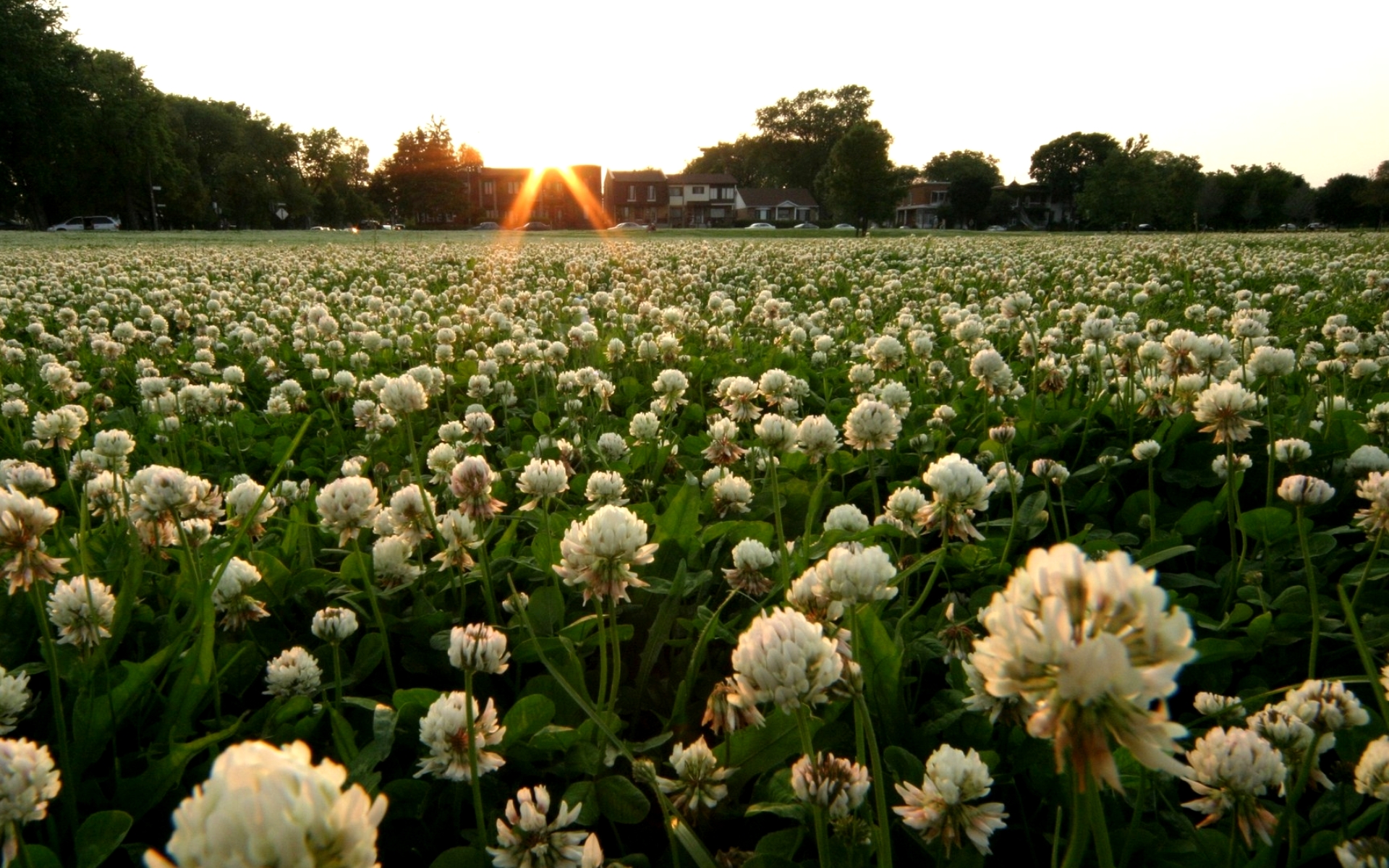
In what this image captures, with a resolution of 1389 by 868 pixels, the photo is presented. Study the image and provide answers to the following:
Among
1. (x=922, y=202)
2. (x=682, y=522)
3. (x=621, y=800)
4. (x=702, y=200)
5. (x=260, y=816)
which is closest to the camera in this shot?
(x=260, y=816)

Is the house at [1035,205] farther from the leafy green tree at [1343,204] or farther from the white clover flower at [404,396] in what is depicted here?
the white clover flower at [404,396]

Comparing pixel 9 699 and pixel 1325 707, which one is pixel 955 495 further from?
pixel 9 699

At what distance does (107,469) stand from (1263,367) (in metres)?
3.09

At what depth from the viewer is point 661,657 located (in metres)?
1.83

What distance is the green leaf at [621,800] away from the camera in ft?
4.22

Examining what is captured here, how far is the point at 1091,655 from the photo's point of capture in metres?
0.60

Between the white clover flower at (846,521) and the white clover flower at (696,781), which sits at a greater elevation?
the white clover flower at (846,521)

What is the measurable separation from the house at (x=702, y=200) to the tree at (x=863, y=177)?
50071 millimetres

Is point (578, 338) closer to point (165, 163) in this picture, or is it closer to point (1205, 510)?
point (1205, 510)

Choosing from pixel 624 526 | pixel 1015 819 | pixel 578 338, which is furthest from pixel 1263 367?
pixel 578 338

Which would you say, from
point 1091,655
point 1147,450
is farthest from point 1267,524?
point 1091,655

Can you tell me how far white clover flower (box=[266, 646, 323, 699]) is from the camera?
1.50 meters

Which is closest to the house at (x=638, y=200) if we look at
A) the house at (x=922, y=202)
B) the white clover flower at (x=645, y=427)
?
the house at (x=922, y=202)

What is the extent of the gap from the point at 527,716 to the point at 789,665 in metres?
0.62
